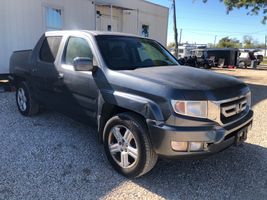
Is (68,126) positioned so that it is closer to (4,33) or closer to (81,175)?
(81,175)

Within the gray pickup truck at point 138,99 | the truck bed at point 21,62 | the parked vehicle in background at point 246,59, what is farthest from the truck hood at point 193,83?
the parked vehicle in background at point 246,59

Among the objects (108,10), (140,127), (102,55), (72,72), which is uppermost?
(108,10)

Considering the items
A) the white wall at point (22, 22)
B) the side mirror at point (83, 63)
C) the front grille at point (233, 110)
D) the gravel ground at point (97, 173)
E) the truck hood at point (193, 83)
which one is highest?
the white wall at point (22, 22)

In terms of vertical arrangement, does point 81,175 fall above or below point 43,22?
below

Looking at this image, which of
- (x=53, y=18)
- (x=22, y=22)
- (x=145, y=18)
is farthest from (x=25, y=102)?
(x=145, y=18)

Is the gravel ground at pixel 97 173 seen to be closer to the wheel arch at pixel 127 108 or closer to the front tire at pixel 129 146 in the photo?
the front tire at pixel 129 146

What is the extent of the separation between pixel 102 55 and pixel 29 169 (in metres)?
1.83

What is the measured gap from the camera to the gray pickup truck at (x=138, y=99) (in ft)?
9.71

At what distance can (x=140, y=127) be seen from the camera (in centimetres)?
317

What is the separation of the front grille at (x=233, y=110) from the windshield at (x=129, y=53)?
4.52 feet

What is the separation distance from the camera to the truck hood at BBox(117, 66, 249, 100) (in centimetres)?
300

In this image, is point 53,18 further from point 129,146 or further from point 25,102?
point 129,146

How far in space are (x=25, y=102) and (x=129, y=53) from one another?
2.84m

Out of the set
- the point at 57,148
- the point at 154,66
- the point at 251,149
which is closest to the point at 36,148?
the point at 57,148
